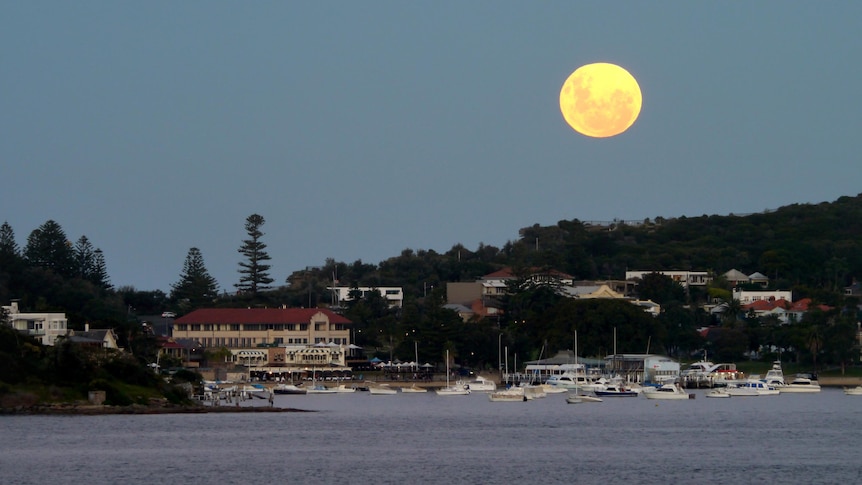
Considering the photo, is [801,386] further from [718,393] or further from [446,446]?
[446,446]

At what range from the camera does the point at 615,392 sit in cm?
11269

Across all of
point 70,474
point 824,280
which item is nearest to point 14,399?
point 70,474

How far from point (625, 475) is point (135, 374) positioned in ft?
155

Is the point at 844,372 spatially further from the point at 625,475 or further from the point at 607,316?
the point at 625,475

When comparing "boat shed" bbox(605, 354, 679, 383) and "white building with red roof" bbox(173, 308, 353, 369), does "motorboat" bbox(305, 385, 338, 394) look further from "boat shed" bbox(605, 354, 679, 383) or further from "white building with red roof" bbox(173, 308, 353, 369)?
"boat shed" bbox(605, 354, 679, 383)

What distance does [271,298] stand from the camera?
178 m

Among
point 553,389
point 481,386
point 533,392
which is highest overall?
point 481,386

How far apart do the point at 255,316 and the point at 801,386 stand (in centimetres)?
5947

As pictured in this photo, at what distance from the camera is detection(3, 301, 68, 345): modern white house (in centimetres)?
10944

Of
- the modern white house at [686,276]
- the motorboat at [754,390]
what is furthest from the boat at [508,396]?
the modern white house at [686,276]

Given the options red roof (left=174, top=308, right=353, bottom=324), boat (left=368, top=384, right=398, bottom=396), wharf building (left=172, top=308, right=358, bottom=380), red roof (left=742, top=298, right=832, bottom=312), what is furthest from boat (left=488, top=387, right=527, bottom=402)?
red roof (left=742, top=298, right=832, bottom=312)

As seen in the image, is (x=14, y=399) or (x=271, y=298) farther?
(x=271, y=298)

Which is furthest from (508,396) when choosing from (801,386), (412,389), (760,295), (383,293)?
(383,293)

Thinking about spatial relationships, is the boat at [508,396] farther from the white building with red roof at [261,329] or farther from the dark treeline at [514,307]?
the white building with red roof at [261,329]
